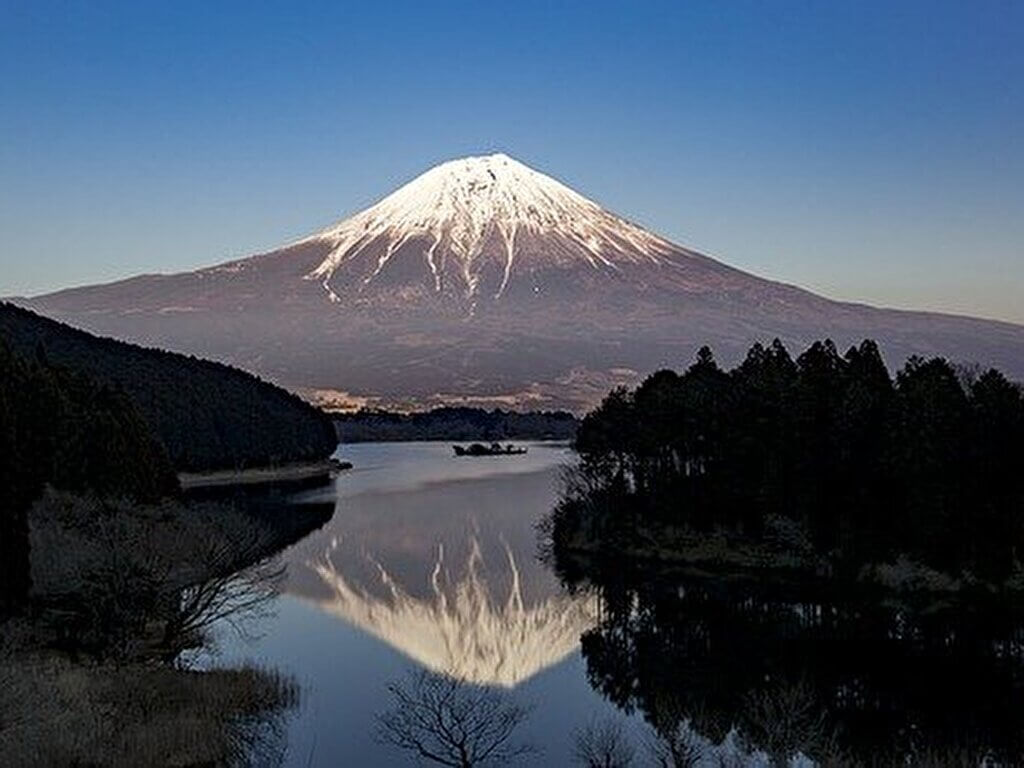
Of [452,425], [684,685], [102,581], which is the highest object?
[102,581]

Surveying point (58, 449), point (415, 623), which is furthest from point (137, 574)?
point (58, 449)

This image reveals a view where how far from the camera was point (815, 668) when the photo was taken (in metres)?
23.8

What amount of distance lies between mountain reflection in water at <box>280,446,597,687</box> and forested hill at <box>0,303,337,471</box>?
18.8m

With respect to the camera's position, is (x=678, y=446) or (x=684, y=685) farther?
(x=678, y=446)

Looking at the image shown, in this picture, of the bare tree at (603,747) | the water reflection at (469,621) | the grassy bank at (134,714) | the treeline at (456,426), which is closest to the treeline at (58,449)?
the grassy bank at (134,714)

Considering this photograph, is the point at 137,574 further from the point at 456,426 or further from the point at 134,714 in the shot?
the point at 456,426

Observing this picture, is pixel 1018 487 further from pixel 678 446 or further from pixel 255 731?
pixel 255 731

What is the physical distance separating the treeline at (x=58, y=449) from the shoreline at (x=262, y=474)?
85.9 ft

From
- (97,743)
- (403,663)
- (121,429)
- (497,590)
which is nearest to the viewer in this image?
(97,743)

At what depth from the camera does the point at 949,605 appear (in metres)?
30.4

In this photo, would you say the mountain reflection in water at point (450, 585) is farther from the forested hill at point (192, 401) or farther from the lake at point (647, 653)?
the forested hill at point (192, 401)

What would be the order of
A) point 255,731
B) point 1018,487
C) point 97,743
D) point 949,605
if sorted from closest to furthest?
point 97,743, point 255,731, point 949,605, point 1018,487

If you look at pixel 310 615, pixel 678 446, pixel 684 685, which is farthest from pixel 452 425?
pixel 684 685

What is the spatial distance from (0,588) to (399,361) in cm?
17511
